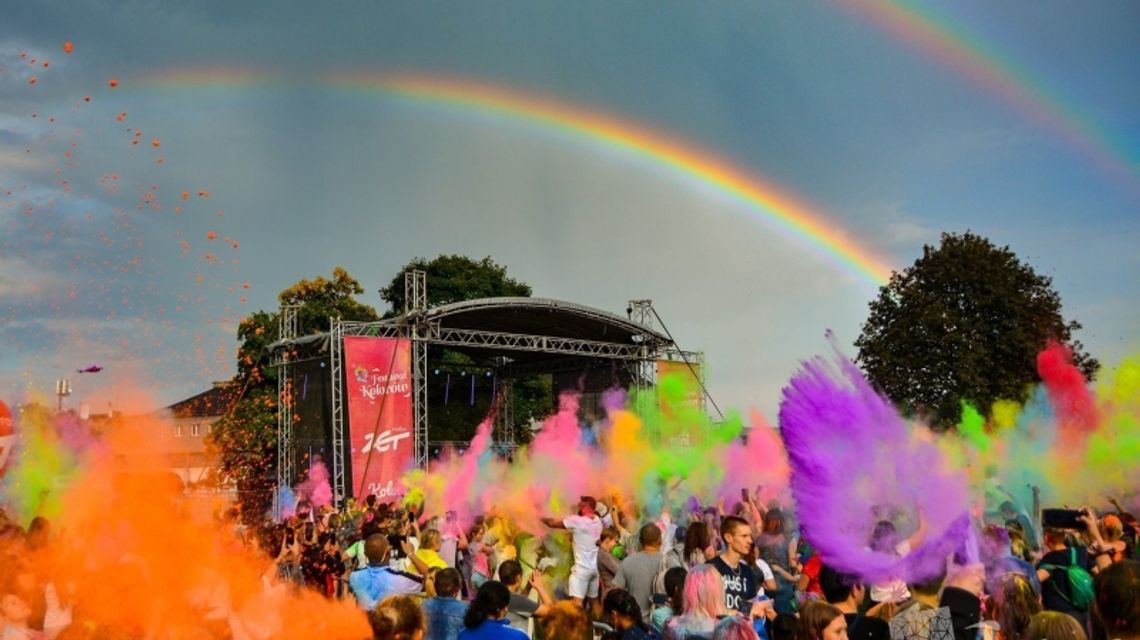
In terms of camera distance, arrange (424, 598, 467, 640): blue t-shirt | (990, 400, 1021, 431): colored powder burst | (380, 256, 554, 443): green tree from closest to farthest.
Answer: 1. (424, 598, 467, 640): blue t-shirt
2. (990, 400, 1021, 431): colored powder burst
3. (380, 256, 554, 443): green tree

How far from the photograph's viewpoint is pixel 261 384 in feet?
148

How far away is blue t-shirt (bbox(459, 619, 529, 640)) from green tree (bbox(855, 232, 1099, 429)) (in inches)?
1158

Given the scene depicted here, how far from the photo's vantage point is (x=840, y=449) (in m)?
6.88

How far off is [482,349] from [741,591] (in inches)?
1049

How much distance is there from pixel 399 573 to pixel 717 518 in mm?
5534

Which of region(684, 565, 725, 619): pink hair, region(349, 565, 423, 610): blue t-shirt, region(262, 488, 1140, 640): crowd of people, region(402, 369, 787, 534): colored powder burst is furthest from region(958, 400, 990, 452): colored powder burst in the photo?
region(684, 565, 725, 619): pink hair

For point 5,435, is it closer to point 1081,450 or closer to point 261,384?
point 1081,450

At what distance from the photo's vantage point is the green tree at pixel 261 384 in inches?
1476

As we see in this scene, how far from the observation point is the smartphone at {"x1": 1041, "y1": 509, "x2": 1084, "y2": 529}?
645 centimetres

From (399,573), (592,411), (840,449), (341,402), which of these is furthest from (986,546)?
(592,411)

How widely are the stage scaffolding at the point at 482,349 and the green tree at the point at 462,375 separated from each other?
2859 mm

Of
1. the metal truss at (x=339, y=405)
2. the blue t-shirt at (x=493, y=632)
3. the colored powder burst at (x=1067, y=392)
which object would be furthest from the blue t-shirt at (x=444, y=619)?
the metal truss at (x=339, y=405)

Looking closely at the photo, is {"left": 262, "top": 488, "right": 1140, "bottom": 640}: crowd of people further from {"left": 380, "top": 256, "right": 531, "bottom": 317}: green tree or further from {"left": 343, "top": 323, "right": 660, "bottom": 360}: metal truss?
{"left": 380, "top": 256, "right": 531, "bottom": 317}: green tree

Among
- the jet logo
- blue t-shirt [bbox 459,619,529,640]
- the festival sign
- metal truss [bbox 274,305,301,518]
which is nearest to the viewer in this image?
blue t-shirt [bbox 459,619,529,640]
